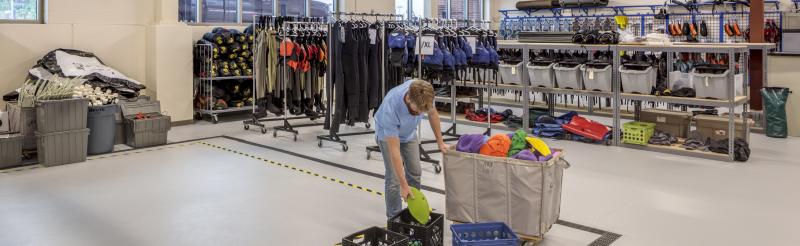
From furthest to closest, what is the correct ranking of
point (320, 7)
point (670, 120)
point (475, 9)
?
point (475, 9)
point (320, 7)
point (670, 120)

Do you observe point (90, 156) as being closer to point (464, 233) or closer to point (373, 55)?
point (373, 55)

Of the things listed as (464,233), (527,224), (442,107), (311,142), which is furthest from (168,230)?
(442,107)

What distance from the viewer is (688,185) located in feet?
18.1

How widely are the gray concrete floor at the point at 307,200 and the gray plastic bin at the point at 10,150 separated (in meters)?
0.32

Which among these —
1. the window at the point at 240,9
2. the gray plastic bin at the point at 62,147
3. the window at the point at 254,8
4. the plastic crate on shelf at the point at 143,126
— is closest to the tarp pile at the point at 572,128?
the window at the point at 240,9

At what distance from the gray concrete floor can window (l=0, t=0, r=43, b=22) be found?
2827 mm

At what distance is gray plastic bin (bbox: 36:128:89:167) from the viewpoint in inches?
244

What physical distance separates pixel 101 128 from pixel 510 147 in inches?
203

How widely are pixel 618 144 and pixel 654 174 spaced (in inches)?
62.0

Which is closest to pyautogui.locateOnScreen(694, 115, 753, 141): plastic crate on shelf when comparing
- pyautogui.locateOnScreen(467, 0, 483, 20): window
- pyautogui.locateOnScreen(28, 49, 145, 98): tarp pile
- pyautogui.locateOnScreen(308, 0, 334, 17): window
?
pyautogui.locateOnScreen(28, 49, 145, 98): tarp pile

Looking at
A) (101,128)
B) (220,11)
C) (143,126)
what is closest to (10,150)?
(101,128)

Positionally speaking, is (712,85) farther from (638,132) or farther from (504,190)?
(504,190)

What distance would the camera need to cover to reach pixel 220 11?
1104 centimetres

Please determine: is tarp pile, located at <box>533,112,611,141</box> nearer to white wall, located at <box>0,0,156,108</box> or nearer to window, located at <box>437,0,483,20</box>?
white wall, located at <box>0,0,156,108</box>
